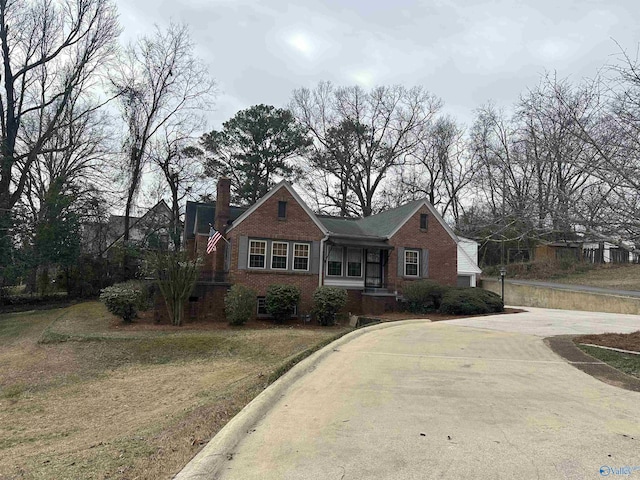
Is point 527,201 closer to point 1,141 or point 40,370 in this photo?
point 40,370

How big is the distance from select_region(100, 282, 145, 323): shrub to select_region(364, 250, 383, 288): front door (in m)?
11.1

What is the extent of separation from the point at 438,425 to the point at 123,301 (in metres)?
16.3

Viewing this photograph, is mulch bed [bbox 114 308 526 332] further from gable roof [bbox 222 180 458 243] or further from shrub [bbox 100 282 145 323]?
gable roof [bbox 222 180 458 243]

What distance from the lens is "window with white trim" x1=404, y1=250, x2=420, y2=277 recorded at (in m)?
24.8

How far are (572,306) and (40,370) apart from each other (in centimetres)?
2494

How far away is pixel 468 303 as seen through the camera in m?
20.8

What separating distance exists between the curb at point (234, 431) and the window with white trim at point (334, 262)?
14.7 metres

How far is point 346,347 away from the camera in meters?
11.1

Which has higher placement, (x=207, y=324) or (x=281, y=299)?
(x=281, y=299)

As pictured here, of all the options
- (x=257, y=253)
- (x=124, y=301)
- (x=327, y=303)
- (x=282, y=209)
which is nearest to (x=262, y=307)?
(x=257, y=253)

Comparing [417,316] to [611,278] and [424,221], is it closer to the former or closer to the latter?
[424,221]

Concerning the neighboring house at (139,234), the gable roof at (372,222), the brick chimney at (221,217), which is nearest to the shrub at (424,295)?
the gable roof at (372,222)

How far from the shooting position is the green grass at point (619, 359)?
26.6 ft

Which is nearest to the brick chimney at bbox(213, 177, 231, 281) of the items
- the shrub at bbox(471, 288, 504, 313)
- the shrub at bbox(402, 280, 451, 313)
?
the shrub at bbox(402, 280, 451, 313)
